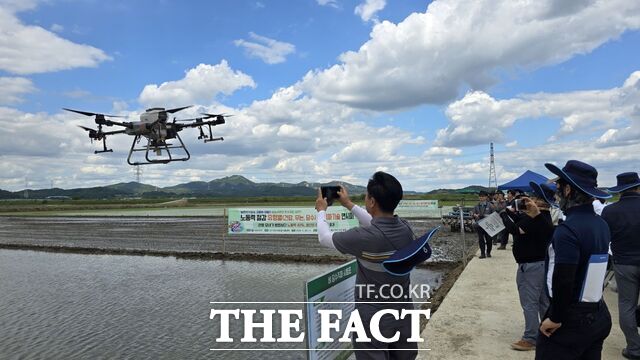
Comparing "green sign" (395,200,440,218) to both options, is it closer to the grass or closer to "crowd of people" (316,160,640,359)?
"crowd of people" (316,160,640,359)

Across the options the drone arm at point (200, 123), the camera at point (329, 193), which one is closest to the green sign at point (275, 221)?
the drone arm at point (200, 123)

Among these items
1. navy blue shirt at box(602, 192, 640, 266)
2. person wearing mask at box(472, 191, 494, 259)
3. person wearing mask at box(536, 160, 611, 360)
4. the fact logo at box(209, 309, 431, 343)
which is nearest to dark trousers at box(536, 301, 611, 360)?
person wearing mask at box(536, 160, 611, 360)

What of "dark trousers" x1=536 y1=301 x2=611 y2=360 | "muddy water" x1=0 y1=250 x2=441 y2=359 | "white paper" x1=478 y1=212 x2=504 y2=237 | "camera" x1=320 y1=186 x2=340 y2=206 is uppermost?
"camera" x1=320 y1=186 x2=340 y2=206

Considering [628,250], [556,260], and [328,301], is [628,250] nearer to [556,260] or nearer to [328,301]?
[556,260]

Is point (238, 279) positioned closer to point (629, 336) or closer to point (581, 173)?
point (629, 336)

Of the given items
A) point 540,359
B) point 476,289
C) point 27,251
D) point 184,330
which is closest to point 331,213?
point 476,289

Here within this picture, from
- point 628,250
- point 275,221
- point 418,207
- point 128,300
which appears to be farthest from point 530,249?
point 418,207
